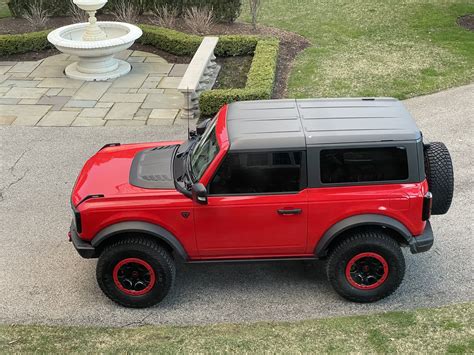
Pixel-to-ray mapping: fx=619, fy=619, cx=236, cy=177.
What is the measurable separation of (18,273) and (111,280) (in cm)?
144

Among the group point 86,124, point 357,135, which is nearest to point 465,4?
point 86,124

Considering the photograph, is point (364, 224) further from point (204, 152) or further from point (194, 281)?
point (194, 281)

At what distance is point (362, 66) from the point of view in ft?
44.5

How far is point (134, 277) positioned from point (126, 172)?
117cm

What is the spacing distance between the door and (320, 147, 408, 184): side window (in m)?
0.27

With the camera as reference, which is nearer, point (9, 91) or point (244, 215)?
Answer: point (244, 215)

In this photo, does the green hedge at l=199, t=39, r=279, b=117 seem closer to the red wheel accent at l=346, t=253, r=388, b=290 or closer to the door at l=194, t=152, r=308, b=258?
the door at l=194, t=152, r=308, b=258

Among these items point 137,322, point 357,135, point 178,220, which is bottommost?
point 137,322

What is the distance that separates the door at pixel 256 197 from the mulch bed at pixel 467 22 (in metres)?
11.4

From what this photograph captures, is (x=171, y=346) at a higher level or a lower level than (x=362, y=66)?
higher

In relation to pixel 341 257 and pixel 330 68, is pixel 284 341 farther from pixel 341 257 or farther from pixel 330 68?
pixel 330 68

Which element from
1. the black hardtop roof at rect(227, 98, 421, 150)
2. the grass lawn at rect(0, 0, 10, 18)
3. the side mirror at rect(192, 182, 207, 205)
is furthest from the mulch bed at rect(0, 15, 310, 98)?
the side mirror at rect(192, 182, 207, 205)

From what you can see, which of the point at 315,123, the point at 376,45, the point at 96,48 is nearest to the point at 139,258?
the point at 315,123

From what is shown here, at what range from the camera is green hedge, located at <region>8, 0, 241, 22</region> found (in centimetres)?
1627
